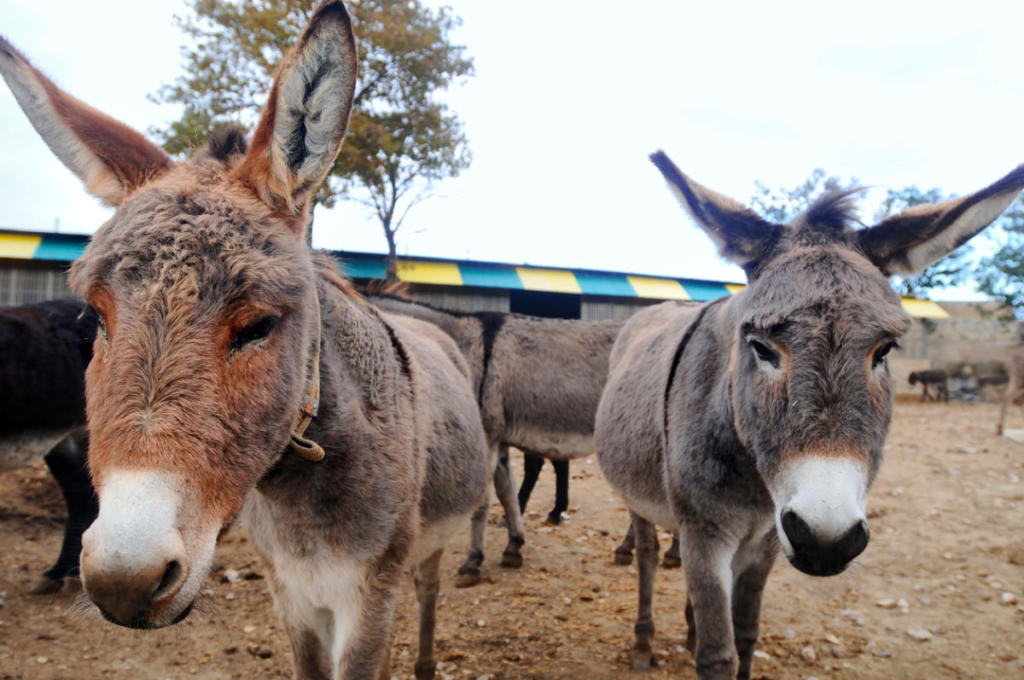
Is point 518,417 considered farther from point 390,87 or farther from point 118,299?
point 390,87

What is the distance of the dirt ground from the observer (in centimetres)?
376

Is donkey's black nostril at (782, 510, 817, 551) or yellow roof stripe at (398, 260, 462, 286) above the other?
yellow roof stripe at (398, 260, 462, 286)

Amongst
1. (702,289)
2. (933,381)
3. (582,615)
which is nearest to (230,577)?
(582,615)

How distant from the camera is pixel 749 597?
314 cm

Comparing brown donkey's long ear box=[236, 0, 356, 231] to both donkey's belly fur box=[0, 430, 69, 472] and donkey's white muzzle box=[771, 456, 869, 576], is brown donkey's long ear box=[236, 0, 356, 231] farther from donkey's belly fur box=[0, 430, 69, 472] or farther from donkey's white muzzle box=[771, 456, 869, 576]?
donkey's belly fur box=[0, 430, 69, 472]

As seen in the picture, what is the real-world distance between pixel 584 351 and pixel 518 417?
1220 mm

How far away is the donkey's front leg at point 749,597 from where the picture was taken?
2988 millimetres

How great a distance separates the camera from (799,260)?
7.40ft

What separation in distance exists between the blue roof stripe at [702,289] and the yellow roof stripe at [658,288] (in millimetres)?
420

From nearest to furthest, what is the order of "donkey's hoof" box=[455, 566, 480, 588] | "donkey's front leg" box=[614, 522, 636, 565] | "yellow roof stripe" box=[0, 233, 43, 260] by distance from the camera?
1. "donkey's hoof" box=[455, 566, 480, 588]
2. "donkey's front leg" box=[614, 522, 636, 565]
3. "yellow roof stripe" box=[0, 233, 43, 260]

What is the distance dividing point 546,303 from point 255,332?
68.6ft

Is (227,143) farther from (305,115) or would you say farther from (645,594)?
(645,594)

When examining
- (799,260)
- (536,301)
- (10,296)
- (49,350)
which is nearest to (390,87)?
(536,301)

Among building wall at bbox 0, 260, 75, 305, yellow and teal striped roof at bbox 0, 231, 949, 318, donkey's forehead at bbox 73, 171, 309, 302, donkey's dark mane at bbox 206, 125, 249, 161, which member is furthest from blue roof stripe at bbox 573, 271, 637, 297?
donkey's forehead at bbox 73, 171, 309, 302
